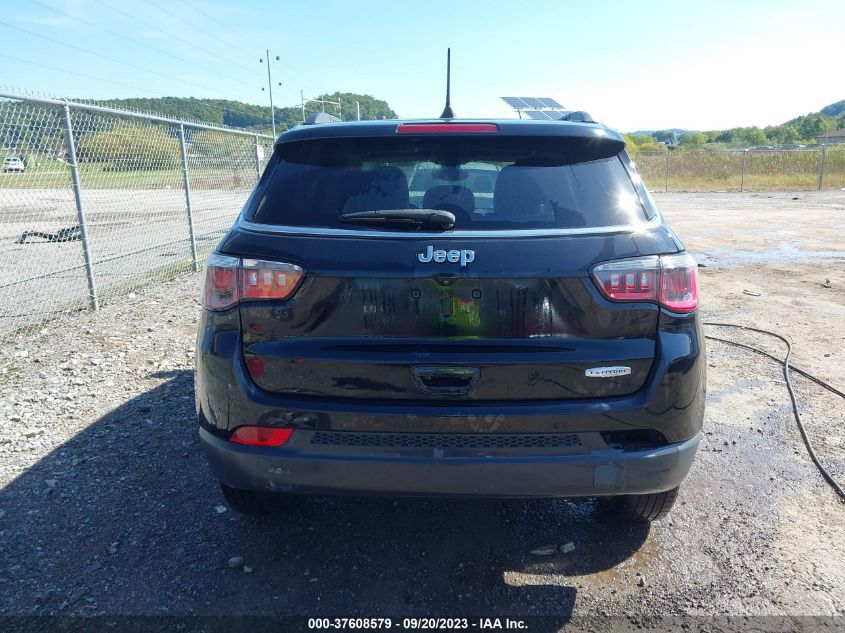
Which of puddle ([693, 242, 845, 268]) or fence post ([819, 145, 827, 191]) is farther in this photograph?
fence post ([819, 145, 827, 191])

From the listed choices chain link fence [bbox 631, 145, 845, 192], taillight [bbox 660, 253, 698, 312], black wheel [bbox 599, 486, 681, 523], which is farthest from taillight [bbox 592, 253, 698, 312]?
chain link fence [bbox 631, 145, 845, 192]

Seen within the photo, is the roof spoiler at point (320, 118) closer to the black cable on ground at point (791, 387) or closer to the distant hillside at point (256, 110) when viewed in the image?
the black cable on ground at point (791, 387)

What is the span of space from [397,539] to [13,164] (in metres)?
5.68

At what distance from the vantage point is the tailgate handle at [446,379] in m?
2.14

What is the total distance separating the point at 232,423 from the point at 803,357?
5143mm

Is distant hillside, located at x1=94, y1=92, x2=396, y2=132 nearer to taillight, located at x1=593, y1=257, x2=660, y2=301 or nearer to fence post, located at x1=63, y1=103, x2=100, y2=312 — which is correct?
fence post, located at x1=63, y1=103, x2=100, y2=312

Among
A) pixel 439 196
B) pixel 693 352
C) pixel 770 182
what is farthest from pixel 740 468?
→ pixel 770 182

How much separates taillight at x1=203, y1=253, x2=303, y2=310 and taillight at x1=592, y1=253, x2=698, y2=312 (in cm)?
109

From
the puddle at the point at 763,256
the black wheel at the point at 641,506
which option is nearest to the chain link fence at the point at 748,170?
the puddle at the point at 763,256

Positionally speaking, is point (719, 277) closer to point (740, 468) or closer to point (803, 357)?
point (803, 357)

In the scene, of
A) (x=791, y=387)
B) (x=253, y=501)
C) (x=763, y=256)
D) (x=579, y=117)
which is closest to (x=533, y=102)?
(x=763, y=256)

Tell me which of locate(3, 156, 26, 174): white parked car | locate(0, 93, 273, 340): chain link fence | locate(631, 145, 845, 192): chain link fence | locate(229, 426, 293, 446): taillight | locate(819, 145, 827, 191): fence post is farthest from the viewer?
locate(631, 145, 845, 192): chain link fence

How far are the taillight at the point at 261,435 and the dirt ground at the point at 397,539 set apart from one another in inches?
27.3

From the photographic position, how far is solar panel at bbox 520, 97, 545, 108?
11.0m
